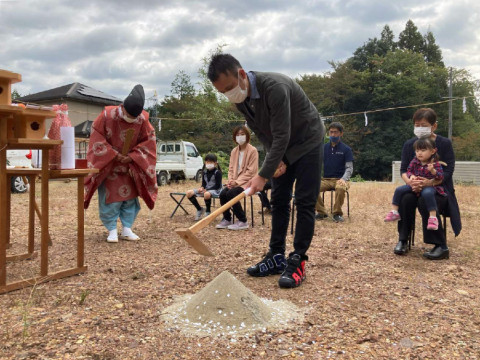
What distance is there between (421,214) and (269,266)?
68.5 inches

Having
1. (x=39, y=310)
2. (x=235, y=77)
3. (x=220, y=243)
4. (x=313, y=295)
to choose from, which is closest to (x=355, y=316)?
(x=313, y=295)

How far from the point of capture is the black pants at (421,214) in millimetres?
3877

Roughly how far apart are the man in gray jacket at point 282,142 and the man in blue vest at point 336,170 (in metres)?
3.15

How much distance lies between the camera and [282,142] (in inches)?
108

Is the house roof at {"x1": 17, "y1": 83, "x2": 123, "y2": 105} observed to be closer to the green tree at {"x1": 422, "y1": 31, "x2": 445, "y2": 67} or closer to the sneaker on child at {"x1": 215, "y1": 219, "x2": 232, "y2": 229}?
the sneaker on child at {"x1": 215, "y1": 219, "x2": 232, "y2": 229}

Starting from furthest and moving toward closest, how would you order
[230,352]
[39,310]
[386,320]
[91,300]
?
1. [91,300]
2. [39,310]
3. [386,320]
4. [230,352]

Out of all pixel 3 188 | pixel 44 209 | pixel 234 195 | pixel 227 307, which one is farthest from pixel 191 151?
pixel 227 307

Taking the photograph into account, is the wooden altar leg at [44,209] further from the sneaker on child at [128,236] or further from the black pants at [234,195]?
the black pants at [234,195]

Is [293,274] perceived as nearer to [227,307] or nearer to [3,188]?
[227,307]

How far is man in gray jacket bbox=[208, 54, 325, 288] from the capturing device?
272 centimetres

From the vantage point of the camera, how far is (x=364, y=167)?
28000 millimetres

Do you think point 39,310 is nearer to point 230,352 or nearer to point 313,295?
point 230,352

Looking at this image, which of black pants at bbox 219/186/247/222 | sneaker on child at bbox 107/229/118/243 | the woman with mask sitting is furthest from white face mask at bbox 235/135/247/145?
the woman with mask sitting

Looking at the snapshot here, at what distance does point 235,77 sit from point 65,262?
2.40 meters
